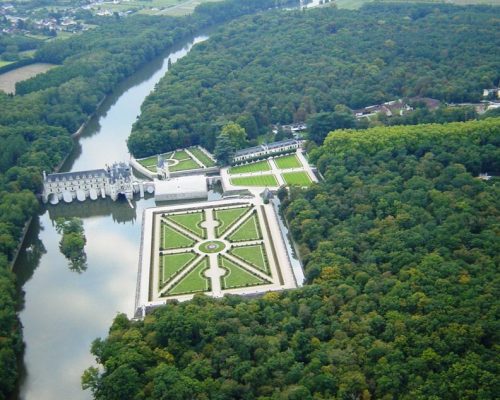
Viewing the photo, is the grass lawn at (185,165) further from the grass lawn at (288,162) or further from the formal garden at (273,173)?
the grass lawn at (288,162)

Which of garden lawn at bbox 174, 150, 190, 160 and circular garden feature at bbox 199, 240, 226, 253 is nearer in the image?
circular garden feature at bbox 199, 240, 226, 253

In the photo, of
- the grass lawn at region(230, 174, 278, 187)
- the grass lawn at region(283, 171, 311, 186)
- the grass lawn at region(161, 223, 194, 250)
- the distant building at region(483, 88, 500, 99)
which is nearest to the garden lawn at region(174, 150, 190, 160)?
the grass lawn at region(230, 174, 278, 187)

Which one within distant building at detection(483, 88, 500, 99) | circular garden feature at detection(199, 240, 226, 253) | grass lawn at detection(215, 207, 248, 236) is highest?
distant building at detection(483, 88, 500, 99)

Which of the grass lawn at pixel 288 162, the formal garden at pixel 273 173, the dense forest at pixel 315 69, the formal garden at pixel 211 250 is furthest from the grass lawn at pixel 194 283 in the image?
the dense forest at pixel 315 69

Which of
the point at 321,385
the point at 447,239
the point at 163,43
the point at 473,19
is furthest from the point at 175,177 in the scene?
the point at 473,19

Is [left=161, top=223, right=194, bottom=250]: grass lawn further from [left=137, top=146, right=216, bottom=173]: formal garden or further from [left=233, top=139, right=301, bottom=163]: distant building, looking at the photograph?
[left=233, top=139, right=301, bottom=163]: distant building

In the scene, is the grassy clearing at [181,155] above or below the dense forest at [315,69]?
below
